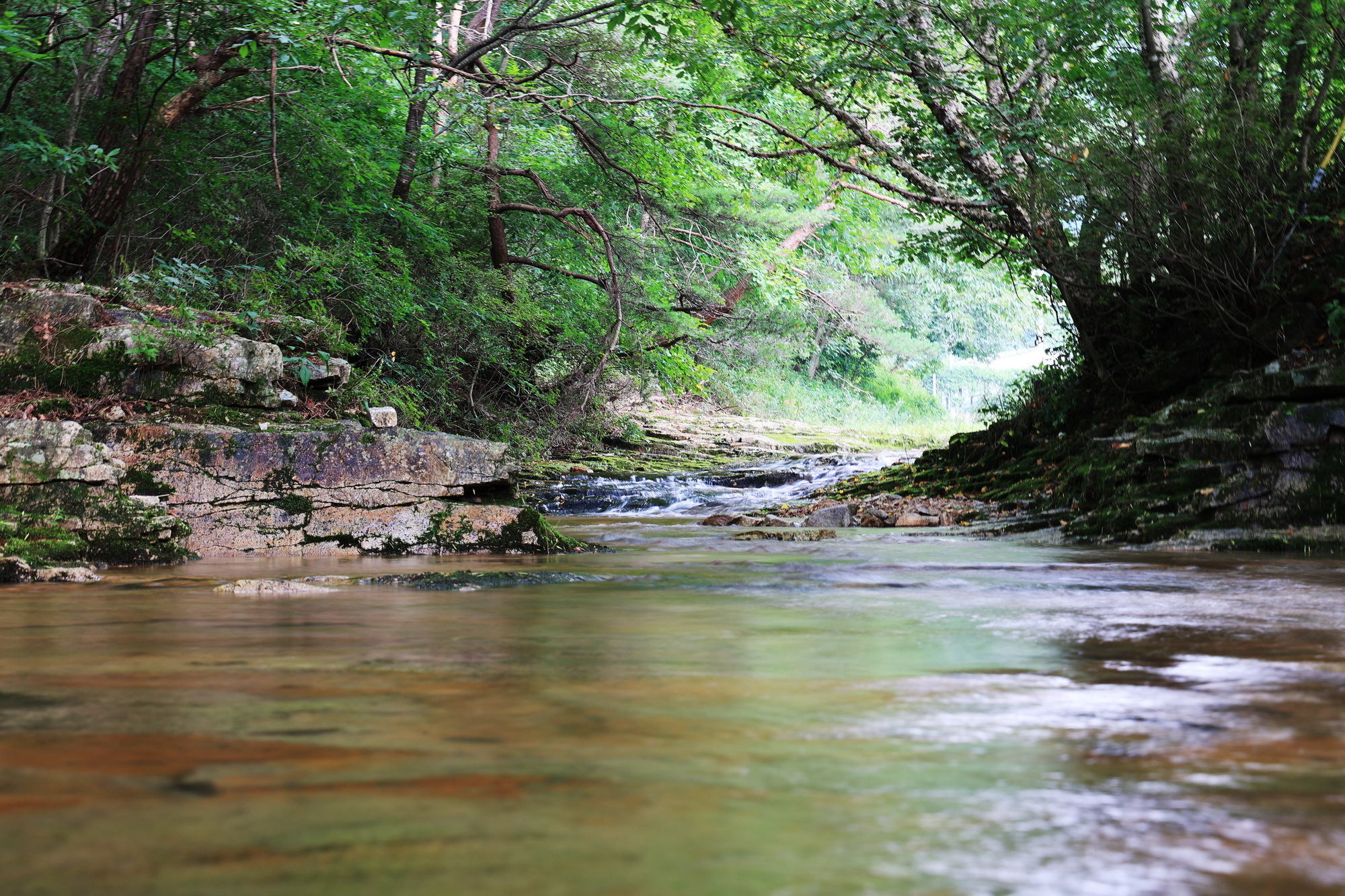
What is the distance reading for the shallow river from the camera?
3.17 ft

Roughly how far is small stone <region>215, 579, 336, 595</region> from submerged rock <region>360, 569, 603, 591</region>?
13.6 inches

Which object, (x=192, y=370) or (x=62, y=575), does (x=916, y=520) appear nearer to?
(x=192, y=370)

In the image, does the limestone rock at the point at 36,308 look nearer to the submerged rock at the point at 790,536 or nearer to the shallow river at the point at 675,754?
the shallow river at the point at 675,754

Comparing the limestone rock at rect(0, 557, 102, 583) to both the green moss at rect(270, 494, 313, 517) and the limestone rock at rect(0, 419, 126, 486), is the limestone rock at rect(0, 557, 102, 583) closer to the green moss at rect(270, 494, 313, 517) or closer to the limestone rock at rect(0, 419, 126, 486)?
the limestone rock at rect(0, 419, 126, 486)

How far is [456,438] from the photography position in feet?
23.2

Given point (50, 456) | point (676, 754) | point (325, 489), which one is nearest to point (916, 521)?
point (325, 489)

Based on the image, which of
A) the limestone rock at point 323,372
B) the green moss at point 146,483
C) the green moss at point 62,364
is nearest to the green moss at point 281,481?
the green moss at point 146,483

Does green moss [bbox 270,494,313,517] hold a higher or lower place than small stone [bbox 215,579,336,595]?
higher

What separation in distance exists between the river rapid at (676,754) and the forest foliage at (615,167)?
6035mm

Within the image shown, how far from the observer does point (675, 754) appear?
56.1 inches

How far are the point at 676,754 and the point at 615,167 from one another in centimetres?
995

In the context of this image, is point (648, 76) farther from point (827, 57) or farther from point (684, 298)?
point (827, 57)

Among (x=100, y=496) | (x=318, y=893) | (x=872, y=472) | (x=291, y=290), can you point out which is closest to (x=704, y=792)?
(x=318, y=893)

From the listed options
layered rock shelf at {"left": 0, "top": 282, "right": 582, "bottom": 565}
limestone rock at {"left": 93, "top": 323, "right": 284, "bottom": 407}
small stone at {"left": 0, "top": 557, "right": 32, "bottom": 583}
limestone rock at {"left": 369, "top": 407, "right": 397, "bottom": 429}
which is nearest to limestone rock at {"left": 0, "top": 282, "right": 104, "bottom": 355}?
layered rock shelf at {"left": 0, "top": 282, "right": 582, "bottom": 565}
